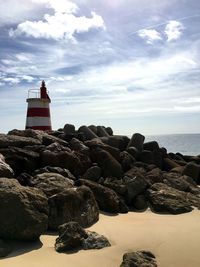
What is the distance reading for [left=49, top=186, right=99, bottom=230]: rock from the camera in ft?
23.6

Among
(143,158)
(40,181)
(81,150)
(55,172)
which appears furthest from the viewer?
(143,158)

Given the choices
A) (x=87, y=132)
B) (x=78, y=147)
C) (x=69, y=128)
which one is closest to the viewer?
(x=78, y=147)

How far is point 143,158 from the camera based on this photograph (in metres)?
13.3

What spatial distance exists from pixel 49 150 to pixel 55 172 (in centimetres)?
102

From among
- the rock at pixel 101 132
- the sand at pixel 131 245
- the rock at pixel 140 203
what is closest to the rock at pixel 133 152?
the rock at pixel 101 132

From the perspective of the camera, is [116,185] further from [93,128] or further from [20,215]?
[93,128]

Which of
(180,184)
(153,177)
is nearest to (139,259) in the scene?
(153,177)

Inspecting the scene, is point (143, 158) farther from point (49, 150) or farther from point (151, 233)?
point (151, 233)

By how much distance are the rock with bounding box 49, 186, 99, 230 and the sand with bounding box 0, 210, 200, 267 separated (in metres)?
0.23

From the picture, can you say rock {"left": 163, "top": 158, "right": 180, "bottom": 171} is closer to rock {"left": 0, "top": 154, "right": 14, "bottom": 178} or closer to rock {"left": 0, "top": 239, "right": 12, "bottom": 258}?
rock {"left": 0, "top": 154, "right": 14, "bottom": 178}

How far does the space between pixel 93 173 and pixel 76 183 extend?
1.31 meters

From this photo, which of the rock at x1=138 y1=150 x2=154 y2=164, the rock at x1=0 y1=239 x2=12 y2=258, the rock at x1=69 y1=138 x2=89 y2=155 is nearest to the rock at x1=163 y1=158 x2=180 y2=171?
the rock at x1=138 y1=150 x2=154 y2=164

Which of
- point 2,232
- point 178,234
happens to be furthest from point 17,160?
point 178,234

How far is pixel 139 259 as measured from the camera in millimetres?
5957
